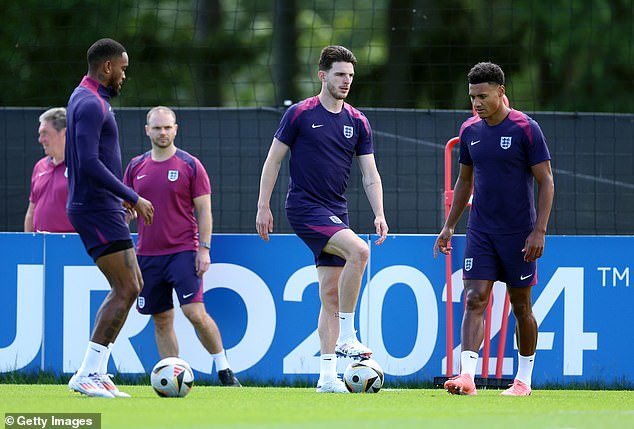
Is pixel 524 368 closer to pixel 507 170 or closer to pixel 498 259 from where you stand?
pixel 498 259

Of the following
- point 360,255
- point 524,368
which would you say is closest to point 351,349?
point 360,255

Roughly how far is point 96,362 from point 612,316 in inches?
183

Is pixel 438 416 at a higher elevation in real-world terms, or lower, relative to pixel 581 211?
lower

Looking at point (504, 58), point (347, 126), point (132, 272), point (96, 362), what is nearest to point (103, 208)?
point (132, 272)

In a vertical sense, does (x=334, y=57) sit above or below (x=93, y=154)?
above

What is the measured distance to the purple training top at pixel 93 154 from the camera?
7945 mm

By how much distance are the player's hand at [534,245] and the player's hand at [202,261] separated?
8.53 feet

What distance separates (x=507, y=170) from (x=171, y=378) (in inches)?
104

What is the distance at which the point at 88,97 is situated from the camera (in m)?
8.08

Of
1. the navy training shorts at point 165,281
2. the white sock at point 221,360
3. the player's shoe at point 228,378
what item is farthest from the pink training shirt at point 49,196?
the player's shoe at point 228,378

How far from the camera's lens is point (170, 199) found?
10.2 meters

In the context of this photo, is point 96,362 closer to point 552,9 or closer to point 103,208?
point 103,208

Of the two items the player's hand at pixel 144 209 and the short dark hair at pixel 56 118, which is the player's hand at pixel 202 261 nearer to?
the short dark hair at pixel 56 118

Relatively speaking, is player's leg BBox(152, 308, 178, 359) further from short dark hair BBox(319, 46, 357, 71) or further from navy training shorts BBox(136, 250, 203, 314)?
short dark hair BBox(319, 46, 357, 71)
